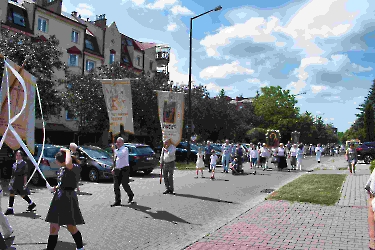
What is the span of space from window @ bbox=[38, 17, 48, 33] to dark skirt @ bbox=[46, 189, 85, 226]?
31401mm

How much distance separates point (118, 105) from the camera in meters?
9.78

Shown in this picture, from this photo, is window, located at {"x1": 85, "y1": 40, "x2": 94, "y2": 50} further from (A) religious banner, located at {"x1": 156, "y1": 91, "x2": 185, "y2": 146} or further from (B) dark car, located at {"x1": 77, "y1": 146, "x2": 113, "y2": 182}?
(A) religious banner, located at {"x1": 156, "y1": 91, "x2": 185, "y2": 146}

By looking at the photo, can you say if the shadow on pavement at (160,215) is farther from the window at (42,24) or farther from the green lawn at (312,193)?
the window at (42,24)

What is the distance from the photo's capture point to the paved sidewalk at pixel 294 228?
586 centimetres

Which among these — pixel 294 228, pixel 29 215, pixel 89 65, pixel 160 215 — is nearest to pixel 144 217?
pixel 160 215

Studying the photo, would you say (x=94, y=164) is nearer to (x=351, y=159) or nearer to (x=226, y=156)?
(x=226, y=156)

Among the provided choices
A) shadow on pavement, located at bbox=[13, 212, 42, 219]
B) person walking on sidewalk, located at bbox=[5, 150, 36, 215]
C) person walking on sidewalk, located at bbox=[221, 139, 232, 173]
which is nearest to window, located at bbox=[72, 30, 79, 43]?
person walking on sidewalk, located at bbox=[221, 139, 232, 173]

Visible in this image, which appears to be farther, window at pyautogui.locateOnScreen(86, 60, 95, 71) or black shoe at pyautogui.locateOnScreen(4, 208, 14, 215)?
window at pyautogui.locateOnScreen(86, 60, 95, 71)

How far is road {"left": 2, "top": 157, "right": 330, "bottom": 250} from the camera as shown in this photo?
607 cm

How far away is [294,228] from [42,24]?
32.4m

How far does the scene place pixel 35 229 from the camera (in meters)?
6.74

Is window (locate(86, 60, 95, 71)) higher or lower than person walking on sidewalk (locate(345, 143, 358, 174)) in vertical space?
higher

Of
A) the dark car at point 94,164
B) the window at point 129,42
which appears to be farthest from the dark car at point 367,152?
the window at point 129,42

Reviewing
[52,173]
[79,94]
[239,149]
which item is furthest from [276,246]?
[79,94]
